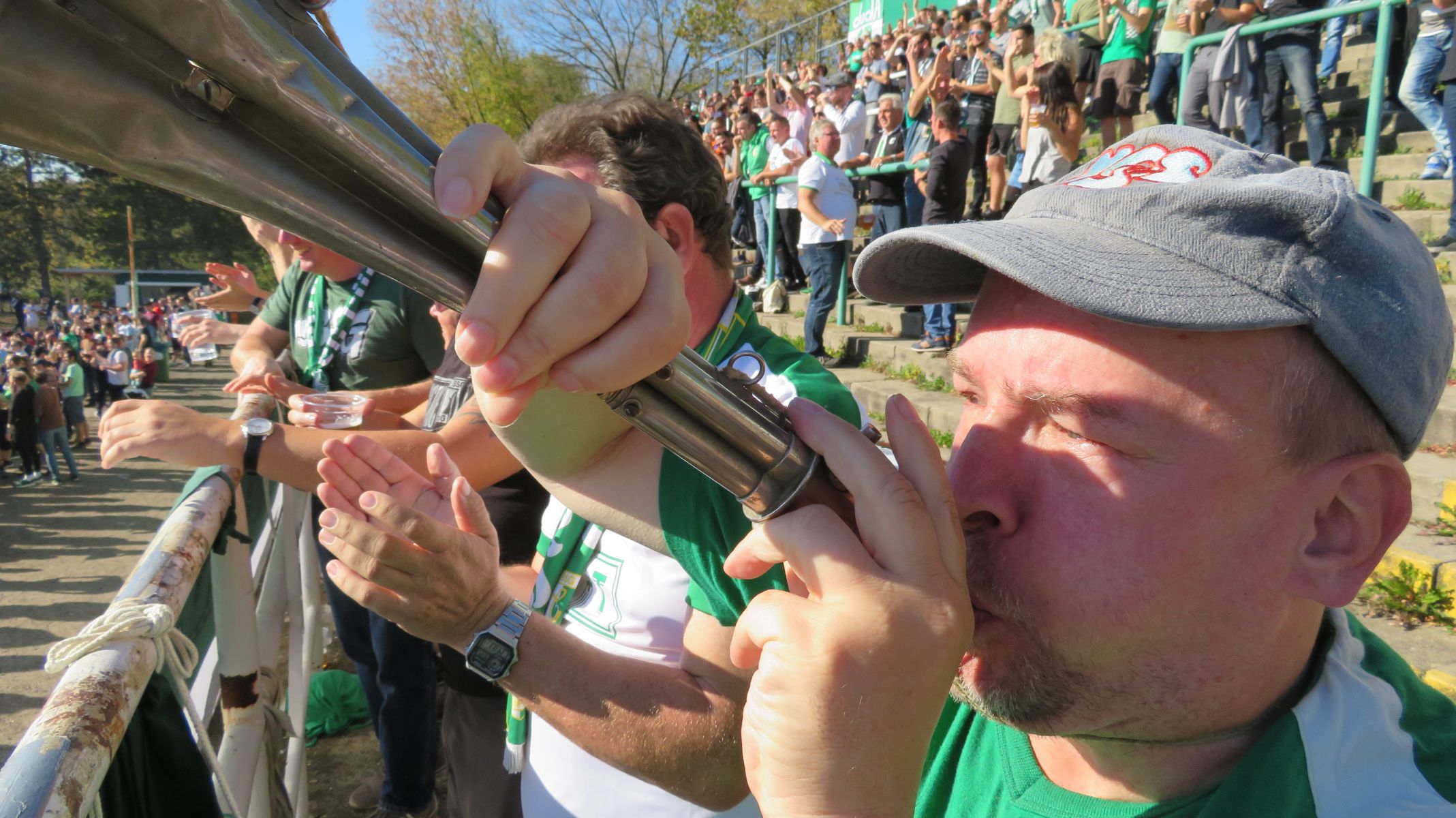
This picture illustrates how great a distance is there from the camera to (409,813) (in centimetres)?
372

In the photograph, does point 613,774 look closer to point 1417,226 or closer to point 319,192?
point 319,192

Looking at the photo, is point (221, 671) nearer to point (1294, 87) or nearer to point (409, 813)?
point (409, 813)

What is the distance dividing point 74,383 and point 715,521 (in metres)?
26.0

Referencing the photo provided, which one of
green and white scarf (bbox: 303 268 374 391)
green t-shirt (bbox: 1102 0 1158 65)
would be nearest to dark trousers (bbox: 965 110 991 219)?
green t-shirt (bbox: 1102 0 1158 65)

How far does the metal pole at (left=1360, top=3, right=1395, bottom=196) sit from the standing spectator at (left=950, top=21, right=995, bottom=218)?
11.6 feet

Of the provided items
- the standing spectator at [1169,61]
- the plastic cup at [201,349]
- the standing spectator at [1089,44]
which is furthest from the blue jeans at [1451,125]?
the plastic cup at [201,349]

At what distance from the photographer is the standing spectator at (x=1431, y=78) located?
242 inches

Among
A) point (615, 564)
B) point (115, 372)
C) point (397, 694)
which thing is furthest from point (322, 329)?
point (115, 372)

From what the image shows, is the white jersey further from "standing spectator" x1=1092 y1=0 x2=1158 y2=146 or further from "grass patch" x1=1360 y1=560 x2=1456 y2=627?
"standing spectator" x1=1092 y1=0 x2=1158 y2=146

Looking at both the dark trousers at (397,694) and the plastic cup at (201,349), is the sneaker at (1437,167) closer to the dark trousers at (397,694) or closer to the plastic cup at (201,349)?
the dark trousers at (397,694)

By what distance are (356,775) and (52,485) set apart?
18741mm

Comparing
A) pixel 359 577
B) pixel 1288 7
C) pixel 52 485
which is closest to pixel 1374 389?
pixel 359 577

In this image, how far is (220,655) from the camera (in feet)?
8.63

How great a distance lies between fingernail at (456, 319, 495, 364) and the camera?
712 mm
